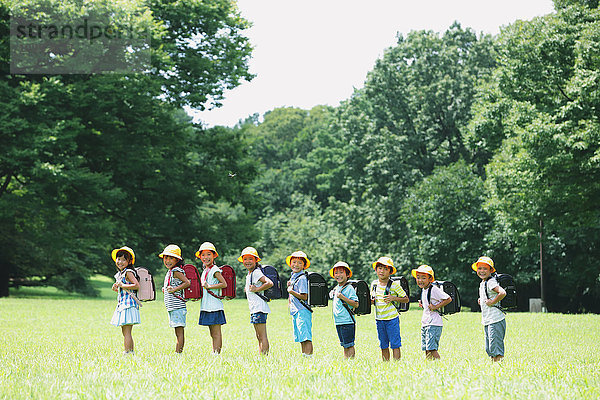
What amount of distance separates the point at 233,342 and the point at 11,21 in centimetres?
2061

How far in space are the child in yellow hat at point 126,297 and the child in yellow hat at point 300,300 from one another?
2.46m

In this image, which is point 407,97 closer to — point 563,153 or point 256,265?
point 563,153

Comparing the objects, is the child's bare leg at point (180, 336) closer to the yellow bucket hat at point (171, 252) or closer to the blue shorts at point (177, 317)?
the blue shorts at point (177, 317)

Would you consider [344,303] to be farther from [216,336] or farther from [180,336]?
[180,336]

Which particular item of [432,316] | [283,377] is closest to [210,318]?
[432,316]

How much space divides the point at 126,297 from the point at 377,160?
38.3 m

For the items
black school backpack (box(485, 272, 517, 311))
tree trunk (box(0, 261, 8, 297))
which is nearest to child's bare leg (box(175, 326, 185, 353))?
black school backpack (box(485, 272, 517, 311))

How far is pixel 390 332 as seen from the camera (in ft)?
35.4

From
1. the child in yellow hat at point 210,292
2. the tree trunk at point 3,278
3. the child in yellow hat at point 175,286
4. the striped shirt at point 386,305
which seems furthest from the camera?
the tree trunk at point 3,278

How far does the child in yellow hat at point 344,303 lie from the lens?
10.7 meters

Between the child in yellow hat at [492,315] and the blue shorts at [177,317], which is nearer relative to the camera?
the child in yellow hat at [492,315]

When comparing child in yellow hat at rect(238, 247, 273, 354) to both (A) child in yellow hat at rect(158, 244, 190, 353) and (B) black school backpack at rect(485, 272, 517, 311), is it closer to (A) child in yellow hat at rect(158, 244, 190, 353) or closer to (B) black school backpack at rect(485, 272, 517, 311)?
(A) child in yellow hat at rect(158, 244, 190, 353)

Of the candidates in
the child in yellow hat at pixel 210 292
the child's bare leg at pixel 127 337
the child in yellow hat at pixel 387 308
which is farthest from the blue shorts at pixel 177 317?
the child in yellow hat at pixel 387 308

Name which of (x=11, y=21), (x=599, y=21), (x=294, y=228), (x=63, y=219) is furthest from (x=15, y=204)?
(x=294, y=228)
